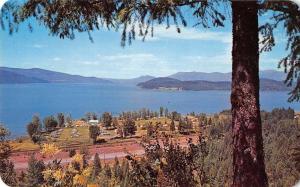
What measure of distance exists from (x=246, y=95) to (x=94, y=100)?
1.98 metres

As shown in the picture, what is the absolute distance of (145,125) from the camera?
15.2 ft

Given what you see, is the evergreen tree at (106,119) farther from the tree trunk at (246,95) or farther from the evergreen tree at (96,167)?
the tree trunk at (246,95)

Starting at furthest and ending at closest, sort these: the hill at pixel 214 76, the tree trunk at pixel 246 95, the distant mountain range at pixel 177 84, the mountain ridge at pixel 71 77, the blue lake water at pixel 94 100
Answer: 1. the distant mountain range at pixel 177 84
2. the blue lake water at pixel 94 100
3. the mountain ridge at pixel 71 77
4. the hill at pixel 214 76
5. the tree trunk at pixel 246 95

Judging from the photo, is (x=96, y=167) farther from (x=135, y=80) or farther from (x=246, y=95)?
(x=246, y=95)

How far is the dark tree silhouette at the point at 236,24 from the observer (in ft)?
10.7

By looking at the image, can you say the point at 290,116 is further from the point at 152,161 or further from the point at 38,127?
the point at 38,127

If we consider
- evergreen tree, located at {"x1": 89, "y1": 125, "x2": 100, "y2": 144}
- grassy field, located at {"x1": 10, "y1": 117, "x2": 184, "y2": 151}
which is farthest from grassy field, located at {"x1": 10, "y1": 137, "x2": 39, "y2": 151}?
evergreen tree, located at {"x1": 89, "y1": 125, "x2": 100, "y2": 144}

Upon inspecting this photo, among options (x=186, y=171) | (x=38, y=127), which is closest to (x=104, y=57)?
(x=38, y=127)

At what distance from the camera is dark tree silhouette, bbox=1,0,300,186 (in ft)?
10.7

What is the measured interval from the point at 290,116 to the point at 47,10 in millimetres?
2440

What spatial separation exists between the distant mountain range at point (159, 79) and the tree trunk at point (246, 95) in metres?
0.65

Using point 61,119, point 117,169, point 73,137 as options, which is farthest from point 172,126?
point 61,119

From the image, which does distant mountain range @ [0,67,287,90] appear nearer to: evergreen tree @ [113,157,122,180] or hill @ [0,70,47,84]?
hill @ [0,70,47,84]

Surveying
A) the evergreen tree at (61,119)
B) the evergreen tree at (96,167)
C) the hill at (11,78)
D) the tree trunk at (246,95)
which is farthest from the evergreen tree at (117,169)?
the tree trunk at (246,95)
